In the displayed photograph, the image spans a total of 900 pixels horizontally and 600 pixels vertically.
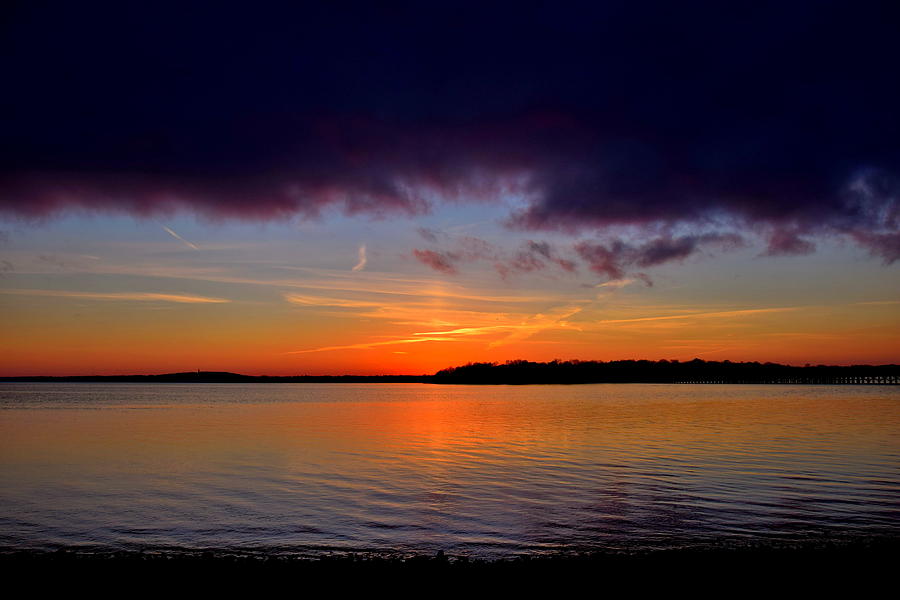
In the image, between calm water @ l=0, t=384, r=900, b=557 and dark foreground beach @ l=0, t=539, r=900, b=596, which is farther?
calm water @ l=0, t=384, r=900, b=557

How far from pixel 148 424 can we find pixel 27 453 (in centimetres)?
3062

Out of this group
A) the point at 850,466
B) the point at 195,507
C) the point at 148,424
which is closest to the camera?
the point at 195,507

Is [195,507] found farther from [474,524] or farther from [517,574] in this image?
[517,574]

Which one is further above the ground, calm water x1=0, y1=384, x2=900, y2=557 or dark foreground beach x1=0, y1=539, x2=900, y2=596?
dark foreground beach x1=0, y1=539, x2=900, y2=596

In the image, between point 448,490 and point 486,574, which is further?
point 448,490

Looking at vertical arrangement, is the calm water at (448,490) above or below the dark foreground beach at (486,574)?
below

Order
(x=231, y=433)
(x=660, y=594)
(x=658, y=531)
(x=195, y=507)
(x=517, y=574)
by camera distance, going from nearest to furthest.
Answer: (x=660, y=594)
(x=517, y=574)
(x=658, y=531)
(x=195, y=507)
(x=231, y=433)

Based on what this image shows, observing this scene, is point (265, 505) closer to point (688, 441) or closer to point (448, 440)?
point (448, 440)

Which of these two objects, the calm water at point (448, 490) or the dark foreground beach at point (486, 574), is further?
the calm water at point (448, 490)

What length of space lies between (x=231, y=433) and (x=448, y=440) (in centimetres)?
2299

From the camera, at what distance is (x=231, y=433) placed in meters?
65.6

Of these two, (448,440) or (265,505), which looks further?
(448,440)

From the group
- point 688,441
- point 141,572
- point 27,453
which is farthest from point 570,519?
point 27,453

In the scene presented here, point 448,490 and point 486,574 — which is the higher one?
point 486,574
